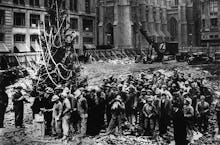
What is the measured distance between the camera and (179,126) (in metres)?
8.95

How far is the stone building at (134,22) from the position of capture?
45188 millimetres

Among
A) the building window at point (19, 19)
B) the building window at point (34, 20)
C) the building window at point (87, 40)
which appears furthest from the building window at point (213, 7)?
the building window at point (87, 40)

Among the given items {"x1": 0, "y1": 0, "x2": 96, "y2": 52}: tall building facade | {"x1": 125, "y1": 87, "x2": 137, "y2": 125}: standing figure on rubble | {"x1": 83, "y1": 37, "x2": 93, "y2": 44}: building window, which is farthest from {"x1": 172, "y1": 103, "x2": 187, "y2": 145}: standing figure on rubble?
{"x1": 83, "y1": 37, "x2": 93, "y2": 44}: building window

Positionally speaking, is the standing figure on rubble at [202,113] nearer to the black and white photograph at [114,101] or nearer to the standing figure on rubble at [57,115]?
the black and white photograph at [114,101]

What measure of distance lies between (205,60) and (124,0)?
35693 millimetres

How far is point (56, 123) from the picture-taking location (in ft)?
35.6

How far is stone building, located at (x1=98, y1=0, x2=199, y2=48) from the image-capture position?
45188 mm

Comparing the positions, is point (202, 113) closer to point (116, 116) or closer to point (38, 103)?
point (116, 116)

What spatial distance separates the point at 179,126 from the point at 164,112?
103cm

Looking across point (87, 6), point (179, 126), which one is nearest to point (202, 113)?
point (179, 126)

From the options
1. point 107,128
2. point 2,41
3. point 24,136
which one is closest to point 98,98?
point 107,128

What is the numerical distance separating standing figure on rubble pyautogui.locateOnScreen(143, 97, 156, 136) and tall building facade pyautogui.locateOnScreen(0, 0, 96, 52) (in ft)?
44.8

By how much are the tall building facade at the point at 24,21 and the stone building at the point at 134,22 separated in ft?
36.0

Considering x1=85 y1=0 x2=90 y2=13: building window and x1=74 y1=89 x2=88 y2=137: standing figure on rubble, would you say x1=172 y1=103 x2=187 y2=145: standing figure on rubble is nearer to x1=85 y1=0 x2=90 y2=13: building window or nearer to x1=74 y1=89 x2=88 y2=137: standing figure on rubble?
x1=74 y1=89 x2=88 y2=137: standing figure on rubble
